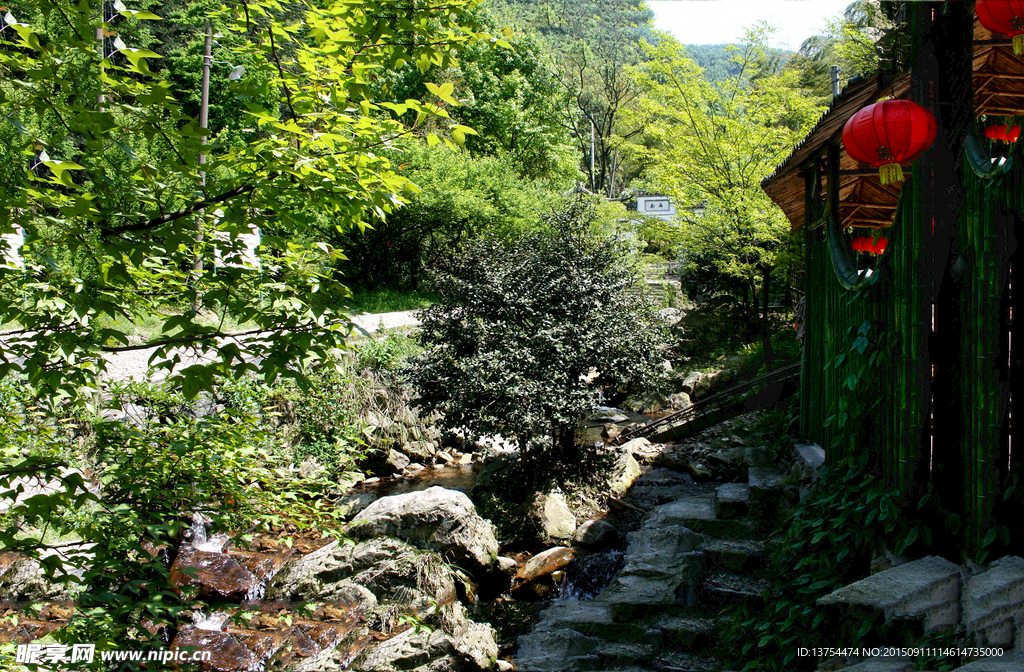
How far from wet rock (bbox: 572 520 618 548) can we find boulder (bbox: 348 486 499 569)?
1.33 metres

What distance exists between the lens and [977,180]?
3350 millimetres

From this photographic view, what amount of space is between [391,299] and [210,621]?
14985 millimetres

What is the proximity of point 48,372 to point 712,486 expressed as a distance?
8.36 metres

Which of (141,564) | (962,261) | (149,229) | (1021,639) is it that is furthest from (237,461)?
(962,261)

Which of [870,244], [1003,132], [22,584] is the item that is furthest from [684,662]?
[22,584]

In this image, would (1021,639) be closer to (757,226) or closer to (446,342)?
(446,342)

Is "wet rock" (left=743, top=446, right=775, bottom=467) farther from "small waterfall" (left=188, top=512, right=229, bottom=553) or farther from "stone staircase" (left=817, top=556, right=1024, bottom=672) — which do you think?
"small waterfall" (left=188, top=512, right=229, bottom=553)

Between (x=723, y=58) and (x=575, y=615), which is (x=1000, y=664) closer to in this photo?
(x=575, y=615)

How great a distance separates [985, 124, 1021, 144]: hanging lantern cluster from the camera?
11.1 feet

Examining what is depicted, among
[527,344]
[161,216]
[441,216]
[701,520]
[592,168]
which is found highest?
[592,168]

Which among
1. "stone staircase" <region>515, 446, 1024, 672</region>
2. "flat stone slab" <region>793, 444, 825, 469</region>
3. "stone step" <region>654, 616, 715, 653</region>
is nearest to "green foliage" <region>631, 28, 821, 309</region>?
"stone staircase" <region>515, 446, 1024, 672</region>

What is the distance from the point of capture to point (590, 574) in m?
7.68

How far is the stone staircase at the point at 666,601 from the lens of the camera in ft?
18.3

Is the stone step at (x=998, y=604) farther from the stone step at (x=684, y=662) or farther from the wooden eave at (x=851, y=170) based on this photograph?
the wooden eave at (x=851, y=170)
